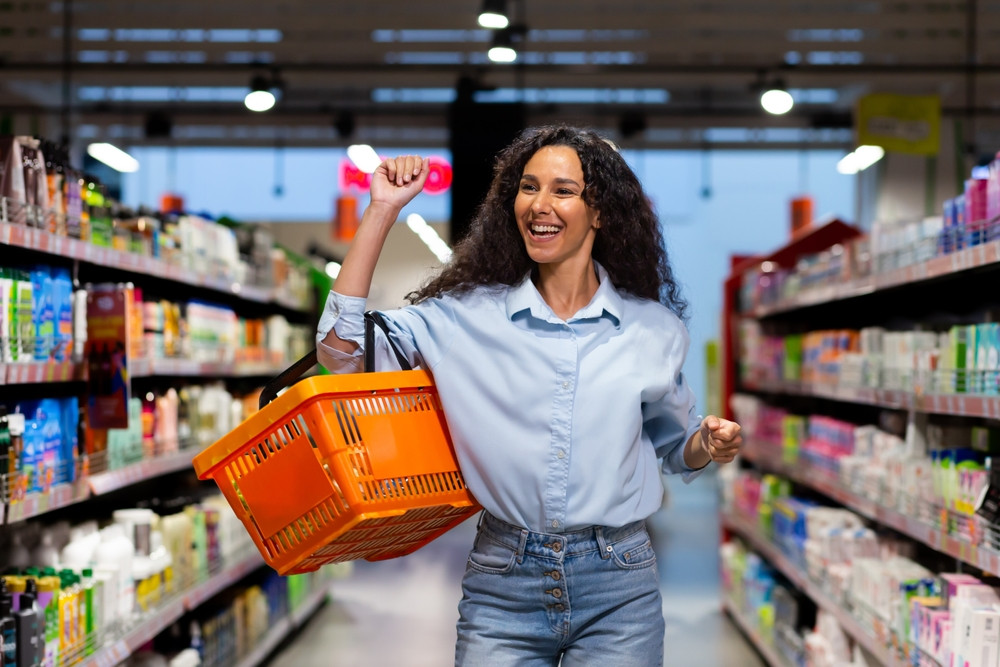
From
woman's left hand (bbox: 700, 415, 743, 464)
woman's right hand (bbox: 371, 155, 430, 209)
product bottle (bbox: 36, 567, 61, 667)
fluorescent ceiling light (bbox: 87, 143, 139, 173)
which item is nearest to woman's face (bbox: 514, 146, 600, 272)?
woman's right hand (bbox: 371, 155, 430, 209)

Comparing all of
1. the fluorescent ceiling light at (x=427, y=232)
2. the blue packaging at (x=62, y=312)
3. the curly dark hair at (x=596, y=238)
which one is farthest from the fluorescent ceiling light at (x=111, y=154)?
the curly dark hair at (x=596, y=238)

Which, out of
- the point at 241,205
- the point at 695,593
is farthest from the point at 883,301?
the point at 241,205

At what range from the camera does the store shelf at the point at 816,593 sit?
411 cm

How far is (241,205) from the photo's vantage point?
16484mm

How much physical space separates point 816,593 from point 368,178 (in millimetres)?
9066

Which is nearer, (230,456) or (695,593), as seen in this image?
(230,456)

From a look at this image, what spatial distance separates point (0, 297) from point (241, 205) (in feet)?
44.6

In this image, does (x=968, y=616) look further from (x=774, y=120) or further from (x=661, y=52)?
(x=774, y=120)

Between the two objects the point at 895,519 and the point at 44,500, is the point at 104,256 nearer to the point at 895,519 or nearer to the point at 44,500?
the point at 44,500

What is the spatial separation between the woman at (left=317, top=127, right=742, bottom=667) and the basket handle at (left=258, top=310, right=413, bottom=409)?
0.01 metres

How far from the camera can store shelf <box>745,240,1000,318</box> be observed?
3309mm

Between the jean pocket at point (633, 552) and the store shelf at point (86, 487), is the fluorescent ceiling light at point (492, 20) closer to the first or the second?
the store shelf at point (86, 487)

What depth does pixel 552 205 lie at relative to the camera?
93.7 inches

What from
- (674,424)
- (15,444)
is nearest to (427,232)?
(15,444)
